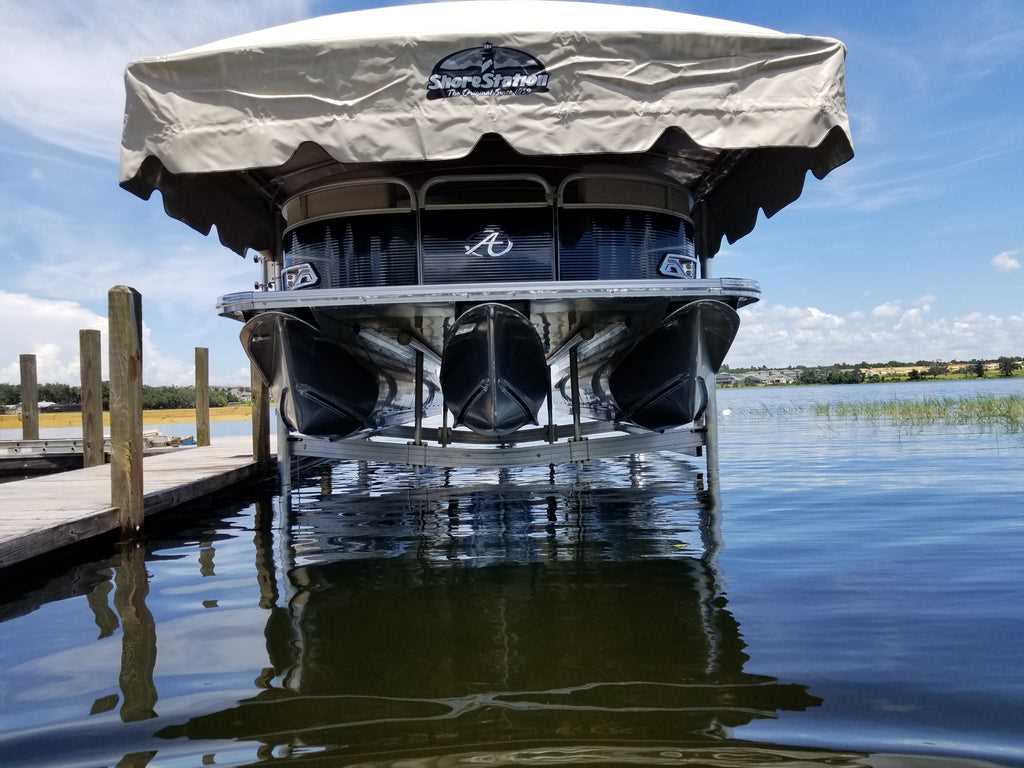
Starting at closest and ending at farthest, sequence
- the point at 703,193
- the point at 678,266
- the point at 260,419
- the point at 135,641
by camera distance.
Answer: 1. the point at 135,641
2. the point at 678,266
3. the point at 703,193
4. the point at 260,419

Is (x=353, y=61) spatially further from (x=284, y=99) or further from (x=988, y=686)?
(x=988, y=686)

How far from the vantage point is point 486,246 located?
678 cm

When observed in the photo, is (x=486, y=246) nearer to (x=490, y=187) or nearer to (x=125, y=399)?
(x=490, y=187)

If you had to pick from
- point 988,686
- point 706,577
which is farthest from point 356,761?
point 706,577

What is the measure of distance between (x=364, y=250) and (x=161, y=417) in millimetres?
52353

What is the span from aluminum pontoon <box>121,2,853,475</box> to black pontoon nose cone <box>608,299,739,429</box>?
0.02 metres

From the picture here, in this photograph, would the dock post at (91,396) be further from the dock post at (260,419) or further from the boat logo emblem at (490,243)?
the boat logo emblem at (490,243)

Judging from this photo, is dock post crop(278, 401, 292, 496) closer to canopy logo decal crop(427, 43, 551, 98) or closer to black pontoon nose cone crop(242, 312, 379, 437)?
black pontoon nose cone crop(242, 312, 379, 437)

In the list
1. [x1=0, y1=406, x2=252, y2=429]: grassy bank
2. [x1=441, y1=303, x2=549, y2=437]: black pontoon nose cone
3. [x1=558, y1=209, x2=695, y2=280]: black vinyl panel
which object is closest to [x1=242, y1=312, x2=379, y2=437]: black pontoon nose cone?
[x1=441, y1=303, x2=549, y2=437]: black pontoon nose cone

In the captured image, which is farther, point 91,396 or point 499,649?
point 91,396

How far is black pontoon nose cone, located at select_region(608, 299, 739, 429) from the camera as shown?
259 inches

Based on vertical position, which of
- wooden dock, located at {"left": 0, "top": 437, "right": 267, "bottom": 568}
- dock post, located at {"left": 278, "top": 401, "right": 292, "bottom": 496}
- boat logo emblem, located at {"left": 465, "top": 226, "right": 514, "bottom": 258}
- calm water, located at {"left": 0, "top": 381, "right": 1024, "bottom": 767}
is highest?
boat logo emblem, located at {"left": 465, "top": 226, "right": 514, "bottom": 258}

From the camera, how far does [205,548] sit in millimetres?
6582

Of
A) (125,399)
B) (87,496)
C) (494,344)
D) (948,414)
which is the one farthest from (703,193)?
(948,414)
